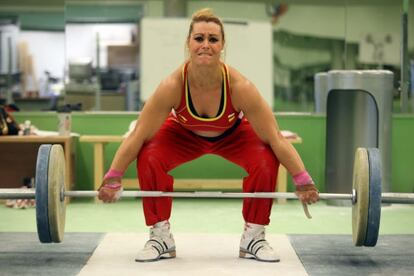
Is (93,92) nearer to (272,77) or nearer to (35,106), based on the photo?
(35,106)

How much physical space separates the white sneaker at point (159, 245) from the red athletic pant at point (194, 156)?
0.05m

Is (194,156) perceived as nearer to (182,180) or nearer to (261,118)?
(261,118)

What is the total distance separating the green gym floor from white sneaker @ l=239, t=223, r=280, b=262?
6 cm

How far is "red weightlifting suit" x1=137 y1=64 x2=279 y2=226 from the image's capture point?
372cm

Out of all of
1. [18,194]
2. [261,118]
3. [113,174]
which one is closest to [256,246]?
[261,118]

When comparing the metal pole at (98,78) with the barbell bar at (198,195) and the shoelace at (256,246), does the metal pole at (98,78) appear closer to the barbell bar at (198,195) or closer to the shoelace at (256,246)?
the barbell bar at (198,195)

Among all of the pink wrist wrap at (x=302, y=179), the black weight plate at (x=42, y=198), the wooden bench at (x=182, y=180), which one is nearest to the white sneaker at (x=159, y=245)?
the black weight plate at (x=42, y=198)

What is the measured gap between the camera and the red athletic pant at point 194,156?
3.75 meters

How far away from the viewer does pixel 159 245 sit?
3.80m

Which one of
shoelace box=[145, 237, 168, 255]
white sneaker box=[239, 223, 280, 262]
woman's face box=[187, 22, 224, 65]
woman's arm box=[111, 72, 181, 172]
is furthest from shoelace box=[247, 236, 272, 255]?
woman's face box=[187, 22, 224, 65]

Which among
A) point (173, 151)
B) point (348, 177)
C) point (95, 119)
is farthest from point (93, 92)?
point (173, 151)

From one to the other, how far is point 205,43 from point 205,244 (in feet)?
4.09

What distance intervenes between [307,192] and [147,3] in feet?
11.1

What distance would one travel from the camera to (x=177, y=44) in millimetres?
6461
